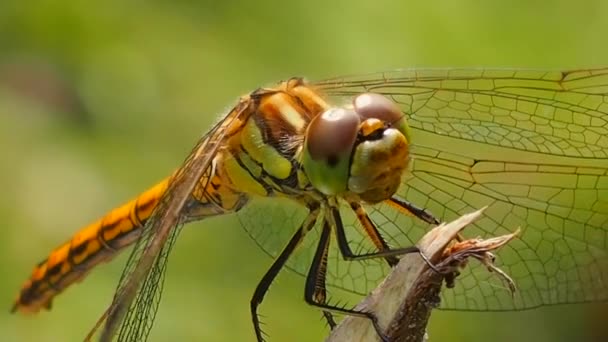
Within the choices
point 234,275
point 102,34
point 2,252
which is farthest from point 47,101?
point 234,275

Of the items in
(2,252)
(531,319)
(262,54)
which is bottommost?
(531,319)

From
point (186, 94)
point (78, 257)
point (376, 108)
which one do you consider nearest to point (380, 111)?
point (376, 108)

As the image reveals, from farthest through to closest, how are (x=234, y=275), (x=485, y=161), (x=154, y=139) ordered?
1. (x=154, y=139)
2. (x=234, y=275)
3. (x=485, y=161)

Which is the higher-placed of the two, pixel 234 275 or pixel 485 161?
pixel 485 161

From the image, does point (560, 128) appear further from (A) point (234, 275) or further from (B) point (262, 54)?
(B) point (262, 54)

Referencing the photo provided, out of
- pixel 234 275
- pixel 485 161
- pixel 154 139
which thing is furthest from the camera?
pixel 154 139

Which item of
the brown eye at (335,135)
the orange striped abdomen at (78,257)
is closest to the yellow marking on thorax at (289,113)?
the brown eye at (335,135)

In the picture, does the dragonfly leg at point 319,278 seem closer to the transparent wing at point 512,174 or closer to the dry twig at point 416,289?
the transparent wing at point 512,174
